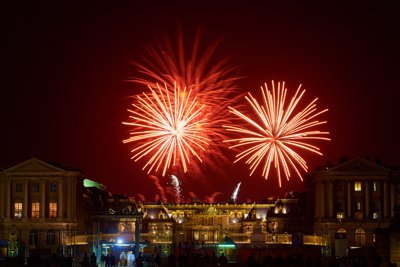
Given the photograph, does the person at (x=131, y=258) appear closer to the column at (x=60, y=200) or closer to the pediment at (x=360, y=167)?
the column at (x=60, y=200)

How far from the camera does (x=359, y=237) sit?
129750mm

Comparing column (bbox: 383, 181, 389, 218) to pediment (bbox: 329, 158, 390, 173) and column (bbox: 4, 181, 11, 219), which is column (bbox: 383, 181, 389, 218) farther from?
column (bbox: 4, 181, 11, 219)

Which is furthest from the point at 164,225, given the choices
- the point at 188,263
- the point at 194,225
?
the point at 188,263

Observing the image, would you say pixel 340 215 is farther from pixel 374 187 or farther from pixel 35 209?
pixel 35 209

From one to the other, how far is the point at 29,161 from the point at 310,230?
131ft

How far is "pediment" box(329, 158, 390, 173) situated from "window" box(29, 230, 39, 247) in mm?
40230

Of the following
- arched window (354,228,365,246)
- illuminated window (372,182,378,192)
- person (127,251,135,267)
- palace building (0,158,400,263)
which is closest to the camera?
person (127,251,135,267)

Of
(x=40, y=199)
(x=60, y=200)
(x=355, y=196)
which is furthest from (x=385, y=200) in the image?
(x=40, y=199)

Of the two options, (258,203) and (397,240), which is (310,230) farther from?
(397,240)

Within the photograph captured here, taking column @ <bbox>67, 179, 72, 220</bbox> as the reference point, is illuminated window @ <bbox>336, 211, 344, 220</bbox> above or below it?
below

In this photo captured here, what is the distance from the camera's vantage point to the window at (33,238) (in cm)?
12754

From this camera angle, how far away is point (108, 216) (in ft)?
428

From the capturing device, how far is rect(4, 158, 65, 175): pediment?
13125 cm

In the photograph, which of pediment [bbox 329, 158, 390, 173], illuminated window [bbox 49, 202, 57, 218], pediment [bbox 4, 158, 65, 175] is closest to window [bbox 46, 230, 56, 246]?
illuminated window [bbox 49, 202, 57, 218]
